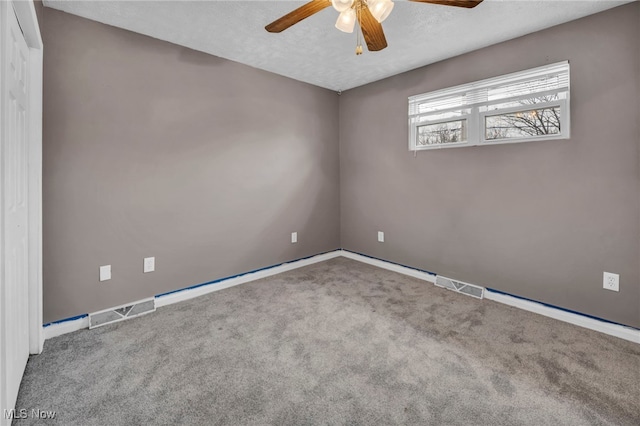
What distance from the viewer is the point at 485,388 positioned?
1637 millimetres

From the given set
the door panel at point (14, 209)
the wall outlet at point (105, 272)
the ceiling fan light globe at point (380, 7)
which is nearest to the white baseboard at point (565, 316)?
the ceiling fan light globe at point (380, 7)

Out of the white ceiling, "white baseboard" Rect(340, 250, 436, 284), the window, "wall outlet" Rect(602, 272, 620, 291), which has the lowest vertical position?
"white baseboard" Rect(340, 250, 436, 284)

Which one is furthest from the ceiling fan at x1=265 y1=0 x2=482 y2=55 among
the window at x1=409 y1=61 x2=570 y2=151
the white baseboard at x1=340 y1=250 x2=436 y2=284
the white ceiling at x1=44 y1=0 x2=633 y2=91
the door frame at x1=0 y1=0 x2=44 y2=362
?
the white baseboard at x1=340 y1=250 x2=436 y2=284

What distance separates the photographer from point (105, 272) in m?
2.40

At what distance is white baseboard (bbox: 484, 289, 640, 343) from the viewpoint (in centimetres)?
215

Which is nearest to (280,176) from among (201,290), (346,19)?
(201,290)

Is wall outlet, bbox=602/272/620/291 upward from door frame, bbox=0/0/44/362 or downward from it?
downward

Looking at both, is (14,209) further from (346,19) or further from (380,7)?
(380,7)

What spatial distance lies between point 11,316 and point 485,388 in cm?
244

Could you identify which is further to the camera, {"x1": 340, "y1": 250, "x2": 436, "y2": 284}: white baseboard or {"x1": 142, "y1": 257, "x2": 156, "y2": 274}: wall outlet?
{"x1": 340, "y1": 250, "x2": 436, "y2": 284}: white baseboard

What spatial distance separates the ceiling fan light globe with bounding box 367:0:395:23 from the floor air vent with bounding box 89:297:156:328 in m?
2.66

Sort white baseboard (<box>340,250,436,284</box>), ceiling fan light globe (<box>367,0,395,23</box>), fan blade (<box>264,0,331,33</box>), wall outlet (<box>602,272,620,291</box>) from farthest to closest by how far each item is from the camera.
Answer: white baseboard (<box>340,250,436,284</box>)
wall outlet (<box>602,272,620,291</box>)
fan blade (<box>264,0,331,33</box>)
ceiling fan light globe (<box>367,0,395,23</box>)

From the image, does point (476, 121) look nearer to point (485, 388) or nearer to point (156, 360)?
point (485, 388)

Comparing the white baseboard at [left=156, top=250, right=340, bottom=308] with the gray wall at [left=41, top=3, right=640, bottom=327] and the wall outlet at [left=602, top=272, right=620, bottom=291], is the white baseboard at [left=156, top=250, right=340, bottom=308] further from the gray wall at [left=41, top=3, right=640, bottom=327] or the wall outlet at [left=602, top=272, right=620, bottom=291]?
the wall outlet at [left=602, top=272, right=620, bottom=291]
